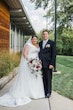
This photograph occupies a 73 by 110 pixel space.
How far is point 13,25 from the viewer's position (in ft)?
91.8

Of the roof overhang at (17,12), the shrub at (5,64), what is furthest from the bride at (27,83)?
the roof overhang at (17,12)

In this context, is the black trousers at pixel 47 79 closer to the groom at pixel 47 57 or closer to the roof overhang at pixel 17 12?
the groom at pixel 47 57

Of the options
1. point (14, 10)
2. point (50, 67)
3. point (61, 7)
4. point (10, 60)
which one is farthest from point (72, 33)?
point (50, 67)

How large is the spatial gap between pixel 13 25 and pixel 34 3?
14.9m

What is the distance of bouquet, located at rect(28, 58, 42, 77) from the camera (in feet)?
31.1

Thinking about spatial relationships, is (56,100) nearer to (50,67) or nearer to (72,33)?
(50,67)

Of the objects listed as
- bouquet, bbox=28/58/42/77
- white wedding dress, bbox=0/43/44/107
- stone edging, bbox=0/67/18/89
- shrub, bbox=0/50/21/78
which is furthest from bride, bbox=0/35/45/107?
shrub, bbox=0/50/21/78

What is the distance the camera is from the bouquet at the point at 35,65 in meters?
9.48

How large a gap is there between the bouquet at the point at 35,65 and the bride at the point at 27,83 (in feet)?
0.37

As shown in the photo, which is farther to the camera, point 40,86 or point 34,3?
point 34,3

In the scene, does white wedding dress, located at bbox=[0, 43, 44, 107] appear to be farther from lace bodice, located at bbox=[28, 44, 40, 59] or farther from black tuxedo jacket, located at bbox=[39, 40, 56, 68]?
black tuxedo jacket, located at bbox=[39, 40, 56, 68]

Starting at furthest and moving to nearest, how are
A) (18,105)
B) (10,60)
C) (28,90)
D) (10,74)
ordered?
(10,60), (10,74), (28,90), (18,105)

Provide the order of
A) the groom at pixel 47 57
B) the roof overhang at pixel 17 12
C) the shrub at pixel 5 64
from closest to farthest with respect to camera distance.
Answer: the groom at pixel 47 57
the shrub at pixel 5 64
the roof overhang at pixel 17 12

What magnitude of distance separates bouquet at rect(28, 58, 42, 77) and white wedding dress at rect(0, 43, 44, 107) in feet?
0.40
